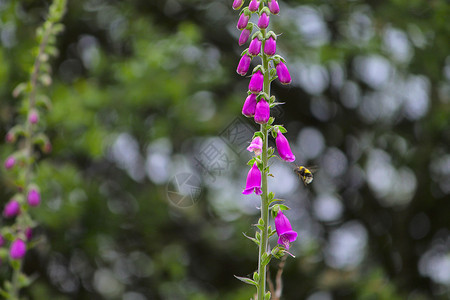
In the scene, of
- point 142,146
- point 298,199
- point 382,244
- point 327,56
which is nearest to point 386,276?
point 382,244

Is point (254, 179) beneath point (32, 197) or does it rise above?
above

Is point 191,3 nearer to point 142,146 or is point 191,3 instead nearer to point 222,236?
point 142,146

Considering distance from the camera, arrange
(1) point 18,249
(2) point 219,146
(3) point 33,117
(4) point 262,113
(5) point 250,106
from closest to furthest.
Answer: (4) point 262,113
(5) point 250,106
(1) point 18,249
(3) point 33,117
(2) point 219,146

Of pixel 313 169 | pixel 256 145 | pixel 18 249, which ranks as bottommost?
pixel 18 249

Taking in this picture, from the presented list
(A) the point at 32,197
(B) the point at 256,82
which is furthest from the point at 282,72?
(A) the point at 32,197

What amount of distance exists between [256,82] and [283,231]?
517mm

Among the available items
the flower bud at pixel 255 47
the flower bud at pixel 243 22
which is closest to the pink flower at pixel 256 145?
the flower bud at pixel 255 47

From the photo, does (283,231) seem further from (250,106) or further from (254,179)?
(250,106)

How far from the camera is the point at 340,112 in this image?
8.43 m

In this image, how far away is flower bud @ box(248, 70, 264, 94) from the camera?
1.80 metres

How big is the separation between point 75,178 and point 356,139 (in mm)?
4178

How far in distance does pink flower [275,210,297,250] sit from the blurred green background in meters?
3.68

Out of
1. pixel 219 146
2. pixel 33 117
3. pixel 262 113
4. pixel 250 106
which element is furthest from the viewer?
pixel 219 146

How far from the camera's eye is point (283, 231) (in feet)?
6.24
